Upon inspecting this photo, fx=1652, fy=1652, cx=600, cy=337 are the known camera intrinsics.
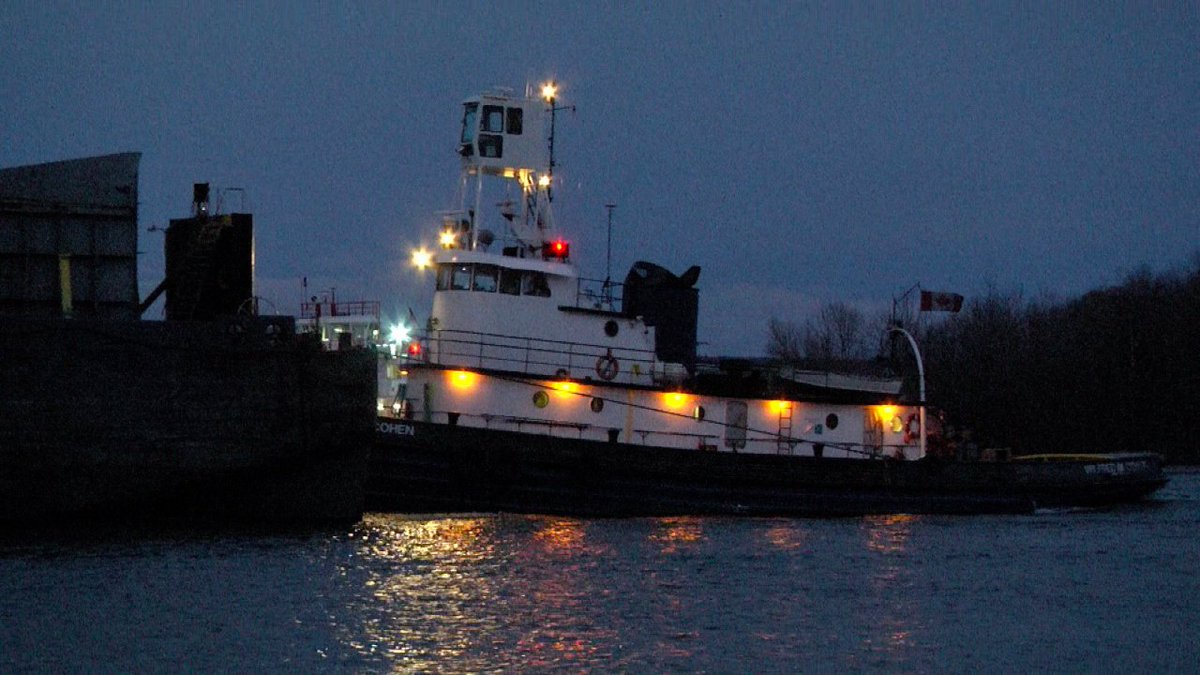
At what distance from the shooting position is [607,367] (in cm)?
3098

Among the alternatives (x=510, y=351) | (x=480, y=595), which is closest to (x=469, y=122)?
(x=510, y=351)

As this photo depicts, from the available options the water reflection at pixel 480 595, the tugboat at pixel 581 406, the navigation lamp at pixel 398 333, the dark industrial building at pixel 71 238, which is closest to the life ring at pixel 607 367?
the tugboat at pixel 581 406

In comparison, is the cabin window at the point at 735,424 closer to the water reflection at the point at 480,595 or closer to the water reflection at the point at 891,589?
the water reflection at the point at 891,589

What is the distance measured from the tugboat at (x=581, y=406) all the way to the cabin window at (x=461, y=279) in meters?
0.06

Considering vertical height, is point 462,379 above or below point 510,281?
below

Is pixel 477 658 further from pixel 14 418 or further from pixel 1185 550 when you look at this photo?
pixel 1185 550

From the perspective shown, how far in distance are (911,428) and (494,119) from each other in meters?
10.8

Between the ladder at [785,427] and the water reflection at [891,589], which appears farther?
the ladder at [785,427]

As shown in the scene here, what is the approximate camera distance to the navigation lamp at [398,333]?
30.9 metres

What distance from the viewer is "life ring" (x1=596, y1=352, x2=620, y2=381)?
1216 inches

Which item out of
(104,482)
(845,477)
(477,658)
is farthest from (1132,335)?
(477,658)

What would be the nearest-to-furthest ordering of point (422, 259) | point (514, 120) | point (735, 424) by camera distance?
point (422, 259)
point (514, 120)
point (735, 424)

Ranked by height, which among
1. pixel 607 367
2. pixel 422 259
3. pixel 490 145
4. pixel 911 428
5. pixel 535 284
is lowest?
pixel 911 428

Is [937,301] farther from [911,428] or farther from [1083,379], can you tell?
[1083,379]
